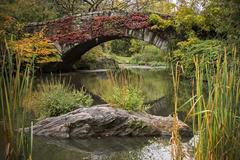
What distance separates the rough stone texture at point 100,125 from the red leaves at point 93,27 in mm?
11691

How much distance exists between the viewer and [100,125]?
691 cm

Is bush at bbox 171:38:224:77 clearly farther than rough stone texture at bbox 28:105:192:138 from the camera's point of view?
Yes

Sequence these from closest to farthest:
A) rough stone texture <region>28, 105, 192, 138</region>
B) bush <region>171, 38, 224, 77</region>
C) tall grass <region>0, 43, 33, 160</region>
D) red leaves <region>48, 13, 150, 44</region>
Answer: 1. tall grass <region>0, 43, 33, 160</region>
2. rough stone texture <region>28, 105, 192, 138</region>
3. bush <region>171, 38, 224, 77</region>
4. red leaves <region>48, 13, 150, 44</region>

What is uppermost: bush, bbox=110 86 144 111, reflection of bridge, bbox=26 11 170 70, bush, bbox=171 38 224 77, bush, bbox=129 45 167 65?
reflection of bridge, bbox=26 11 170 70

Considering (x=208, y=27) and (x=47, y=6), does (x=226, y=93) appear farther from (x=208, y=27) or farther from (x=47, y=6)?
(x=47, y=6)

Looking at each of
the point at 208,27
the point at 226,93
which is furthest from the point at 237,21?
the point at 208,27

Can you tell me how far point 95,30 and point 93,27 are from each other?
0.17 metres

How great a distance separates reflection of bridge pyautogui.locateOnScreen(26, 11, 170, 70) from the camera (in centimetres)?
1847

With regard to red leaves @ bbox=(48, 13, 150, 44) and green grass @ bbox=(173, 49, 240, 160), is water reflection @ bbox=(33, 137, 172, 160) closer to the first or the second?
green grass @ bbox=(173, 49, 240, 160)

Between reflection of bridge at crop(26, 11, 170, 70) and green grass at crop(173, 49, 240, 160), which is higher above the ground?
reflection of bridge at crop(26, 11, 170, 70)

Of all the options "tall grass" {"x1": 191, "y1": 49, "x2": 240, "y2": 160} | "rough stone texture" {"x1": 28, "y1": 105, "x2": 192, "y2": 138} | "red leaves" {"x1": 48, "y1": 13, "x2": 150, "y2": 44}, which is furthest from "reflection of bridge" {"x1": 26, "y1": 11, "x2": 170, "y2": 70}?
"tall grass" {"x1": 191, "y1": 49, "x2": 240, "y2": 160}

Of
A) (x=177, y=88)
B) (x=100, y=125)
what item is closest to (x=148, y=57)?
(x=100, y=125)

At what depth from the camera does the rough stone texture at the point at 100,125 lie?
22.3ft

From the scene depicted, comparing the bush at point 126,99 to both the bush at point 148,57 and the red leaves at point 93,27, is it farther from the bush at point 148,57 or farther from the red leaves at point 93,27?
the bush at point 148,57
